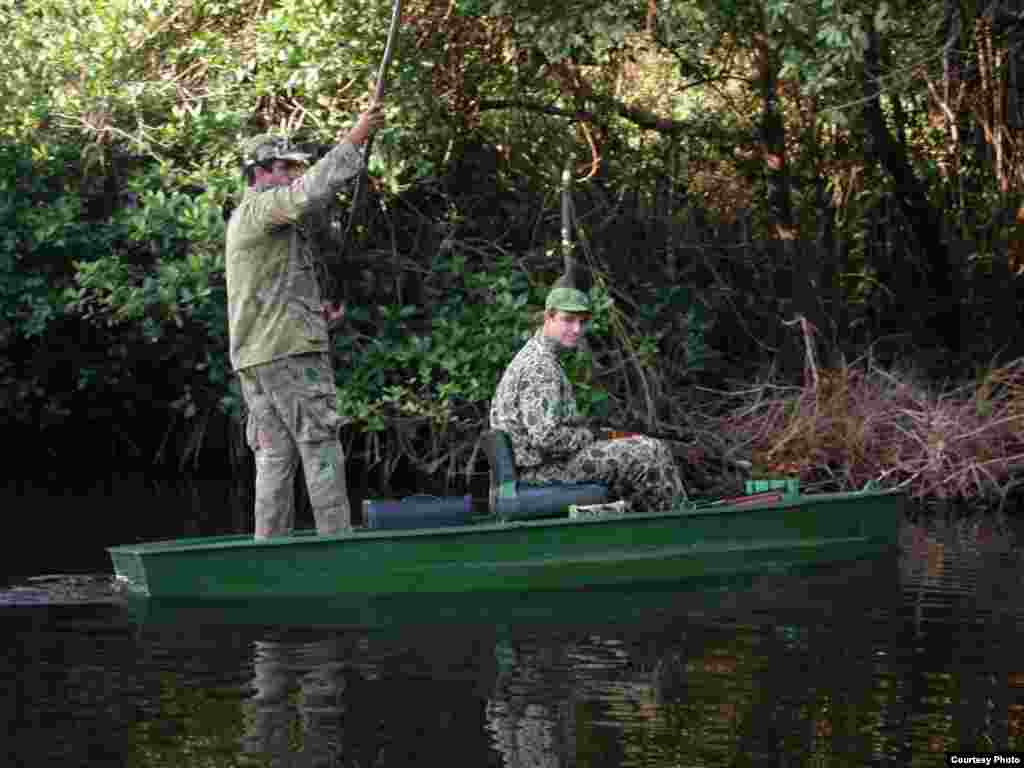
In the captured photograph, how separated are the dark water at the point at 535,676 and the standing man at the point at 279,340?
565 millimetres

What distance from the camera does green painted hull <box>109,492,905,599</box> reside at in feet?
26.9

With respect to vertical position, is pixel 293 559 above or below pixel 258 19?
below

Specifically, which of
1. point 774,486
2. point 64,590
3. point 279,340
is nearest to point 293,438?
point 279,340

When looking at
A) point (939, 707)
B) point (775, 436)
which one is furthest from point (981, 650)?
point (775, 436)

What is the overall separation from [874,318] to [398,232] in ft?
11.8

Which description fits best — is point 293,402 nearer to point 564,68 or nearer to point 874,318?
point 564,68

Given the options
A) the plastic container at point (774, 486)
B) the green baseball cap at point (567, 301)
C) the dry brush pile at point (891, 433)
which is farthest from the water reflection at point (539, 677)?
the dry brush pile at point (891, 433)

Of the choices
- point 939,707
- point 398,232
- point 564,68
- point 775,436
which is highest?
point 564,68

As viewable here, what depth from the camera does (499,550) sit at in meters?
8.53

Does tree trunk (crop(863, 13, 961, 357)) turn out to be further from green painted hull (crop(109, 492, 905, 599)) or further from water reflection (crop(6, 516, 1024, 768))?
water reflection (crop(6, 516, 1024, 768))

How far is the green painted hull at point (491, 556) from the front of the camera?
26.9 ft

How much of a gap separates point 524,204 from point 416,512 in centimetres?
521

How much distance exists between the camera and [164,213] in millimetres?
12148

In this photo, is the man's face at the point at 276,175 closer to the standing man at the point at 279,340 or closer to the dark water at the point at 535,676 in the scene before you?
the standing man at the point at 279,340
